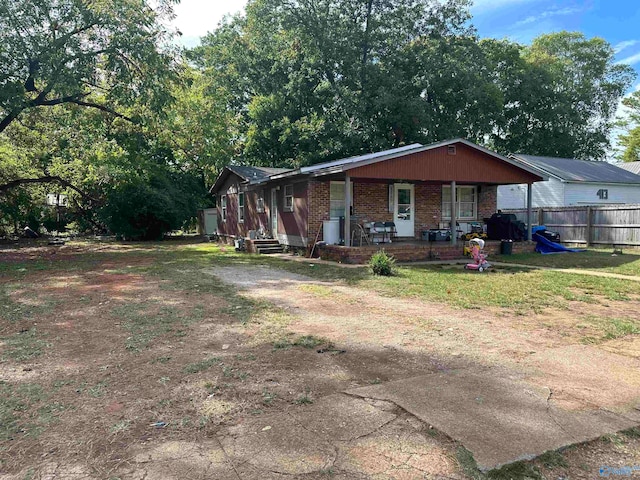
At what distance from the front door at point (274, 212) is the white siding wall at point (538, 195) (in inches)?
599

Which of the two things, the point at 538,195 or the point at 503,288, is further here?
the point at 538,195

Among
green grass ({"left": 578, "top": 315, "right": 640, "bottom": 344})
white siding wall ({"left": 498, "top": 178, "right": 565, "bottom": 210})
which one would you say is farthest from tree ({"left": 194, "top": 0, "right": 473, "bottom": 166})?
green grass ({"left": 578, "top": 315, "right": 640, "bottom": 344})

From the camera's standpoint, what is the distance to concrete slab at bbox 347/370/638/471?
→ 282 centimetres

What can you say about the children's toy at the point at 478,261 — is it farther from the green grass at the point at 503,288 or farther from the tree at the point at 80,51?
the tree at the point at 80,51

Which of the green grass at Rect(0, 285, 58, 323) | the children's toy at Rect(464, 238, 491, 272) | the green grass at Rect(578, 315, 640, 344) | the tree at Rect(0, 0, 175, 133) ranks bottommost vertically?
the green grass at Rect(578, 315, 640, 344)

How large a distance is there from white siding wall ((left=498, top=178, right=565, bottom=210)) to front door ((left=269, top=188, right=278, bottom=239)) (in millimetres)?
15218

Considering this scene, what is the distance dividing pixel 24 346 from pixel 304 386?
11.0 ft

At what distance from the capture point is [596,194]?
24.4m

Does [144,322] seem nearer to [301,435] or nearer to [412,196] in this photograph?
[301,435]

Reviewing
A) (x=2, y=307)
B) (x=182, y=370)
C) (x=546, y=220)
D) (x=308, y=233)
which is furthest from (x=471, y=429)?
(x=546, y=220)

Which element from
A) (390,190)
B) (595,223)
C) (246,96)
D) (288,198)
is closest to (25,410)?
(288,198)

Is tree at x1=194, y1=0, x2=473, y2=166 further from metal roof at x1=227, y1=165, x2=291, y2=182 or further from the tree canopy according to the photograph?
metal roof at x1=227, y1=165, x2=291, y2=182

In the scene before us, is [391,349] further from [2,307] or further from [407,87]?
[407,87]

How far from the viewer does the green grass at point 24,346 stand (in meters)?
4.66
